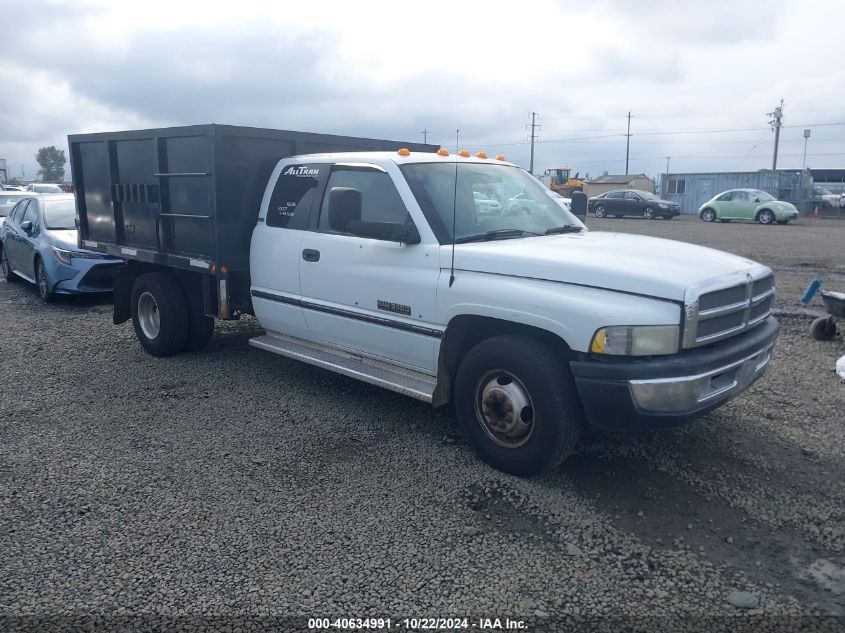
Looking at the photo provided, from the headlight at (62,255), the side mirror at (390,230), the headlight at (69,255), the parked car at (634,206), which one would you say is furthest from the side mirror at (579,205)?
the parked car at (634,206)

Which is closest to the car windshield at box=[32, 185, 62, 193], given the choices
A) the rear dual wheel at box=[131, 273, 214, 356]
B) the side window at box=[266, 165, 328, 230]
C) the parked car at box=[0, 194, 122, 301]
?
the parked car at box=[0, 194, 122, 301]

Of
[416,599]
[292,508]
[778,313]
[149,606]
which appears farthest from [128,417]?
[778,313]

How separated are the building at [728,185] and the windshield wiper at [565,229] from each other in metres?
36.8

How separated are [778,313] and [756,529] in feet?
19.5

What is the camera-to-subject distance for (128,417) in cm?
563

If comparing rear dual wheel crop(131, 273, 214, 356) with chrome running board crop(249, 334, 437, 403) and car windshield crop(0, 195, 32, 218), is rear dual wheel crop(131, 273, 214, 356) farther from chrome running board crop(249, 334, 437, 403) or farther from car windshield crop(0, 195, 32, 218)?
car windshield crop(0, 195, 32, 218)

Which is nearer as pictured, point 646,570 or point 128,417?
point 646,570

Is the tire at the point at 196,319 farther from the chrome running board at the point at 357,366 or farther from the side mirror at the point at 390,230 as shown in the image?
the side mirror at the point at 390,230

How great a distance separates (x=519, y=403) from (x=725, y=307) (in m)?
1.31

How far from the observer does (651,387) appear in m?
3.86

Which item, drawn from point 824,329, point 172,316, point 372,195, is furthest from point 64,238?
point 824,329

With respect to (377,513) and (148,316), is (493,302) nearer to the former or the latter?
(377,513)

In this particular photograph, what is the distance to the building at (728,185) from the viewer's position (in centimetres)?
3784

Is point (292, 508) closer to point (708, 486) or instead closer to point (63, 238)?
point (708, 486)
